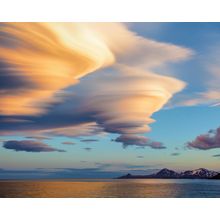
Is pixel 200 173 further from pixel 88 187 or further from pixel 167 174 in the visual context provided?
pixel 88 187

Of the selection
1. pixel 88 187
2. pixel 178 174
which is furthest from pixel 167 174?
pixel 88 187

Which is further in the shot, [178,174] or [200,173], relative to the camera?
[200,173]

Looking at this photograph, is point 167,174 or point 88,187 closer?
point 167,174

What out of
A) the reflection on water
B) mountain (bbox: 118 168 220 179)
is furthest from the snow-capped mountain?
the reflection on water

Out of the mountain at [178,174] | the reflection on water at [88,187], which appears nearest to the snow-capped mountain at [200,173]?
the mountain at [178,174]

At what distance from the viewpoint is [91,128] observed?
7.61 m

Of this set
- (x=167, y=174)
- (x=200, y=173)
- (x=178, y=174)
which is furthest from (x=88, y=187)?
(x=200, y=173)

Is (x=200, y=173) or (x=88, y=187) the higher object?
(x=200, y=173)

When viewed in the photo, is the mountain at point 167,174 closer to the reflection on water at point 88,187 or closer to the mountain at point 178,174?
the mountain at point 178,174

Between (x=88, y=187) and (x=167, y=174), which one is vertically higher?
(x=167, y=174)

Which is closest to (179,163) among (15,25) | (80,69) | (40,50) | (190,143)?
(190,143)

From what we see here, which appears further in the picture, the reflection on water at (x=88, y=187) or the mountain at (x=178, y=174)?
the mountain at (x=178, y=174)

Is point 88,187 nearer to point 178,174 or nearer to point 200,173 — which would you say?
point 178,174
